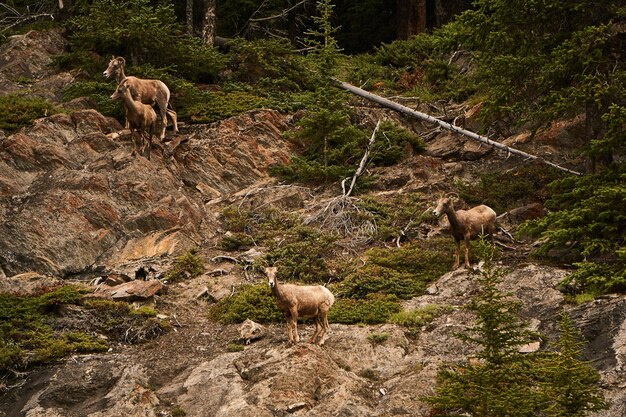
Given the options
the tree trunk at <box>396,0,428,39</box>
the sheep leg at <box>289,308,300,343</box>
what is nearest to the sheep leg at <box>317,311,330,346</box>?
the sheep leg at <box>289,308,300,343</box>

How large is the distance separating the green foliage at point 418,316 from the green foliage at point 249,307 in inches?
80.4

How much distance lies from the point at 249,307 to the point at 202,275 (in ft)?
7.26

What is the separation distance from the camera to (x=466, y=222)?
17.1 m

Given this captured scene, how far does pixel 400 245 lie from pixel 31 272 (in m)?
7.33

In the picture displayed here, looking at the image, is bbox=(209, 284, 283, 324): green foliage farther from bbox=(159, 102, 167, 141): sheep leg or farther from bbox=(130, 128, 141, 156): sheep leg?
bbox=(159, 102, 167, 141): sheep leg

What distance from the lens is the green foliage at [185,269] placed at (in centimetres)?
1770

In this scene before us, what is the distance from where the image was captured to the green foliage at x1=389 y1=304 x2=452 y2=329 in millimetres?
15109

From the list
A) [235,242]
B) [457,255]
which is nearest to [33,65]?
[235,242]

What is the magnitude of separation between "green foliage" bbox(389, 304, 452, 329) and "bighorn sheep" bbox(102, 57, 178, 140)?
8.78m

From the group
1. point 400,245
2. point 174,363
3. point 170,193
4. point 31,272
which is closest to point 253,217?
point 170,193

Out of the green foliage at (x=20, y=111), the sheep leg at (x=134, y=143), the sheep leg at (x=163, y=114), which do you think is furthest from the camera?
the sheep leg at (x=163, y=114)

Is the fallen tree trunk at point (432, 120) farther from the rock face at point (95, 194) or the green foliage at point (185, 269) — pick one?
the green foliage at point (185, 269)

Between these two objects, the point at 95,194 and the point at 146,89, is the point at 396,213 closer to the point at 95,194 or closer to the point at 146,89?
the point at 95,194

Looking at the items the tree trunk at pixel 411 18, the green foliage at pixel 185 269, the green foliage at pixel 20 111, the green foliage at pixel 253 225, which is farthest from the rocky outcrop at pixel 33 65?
the tree trunk at pixel 411 18
